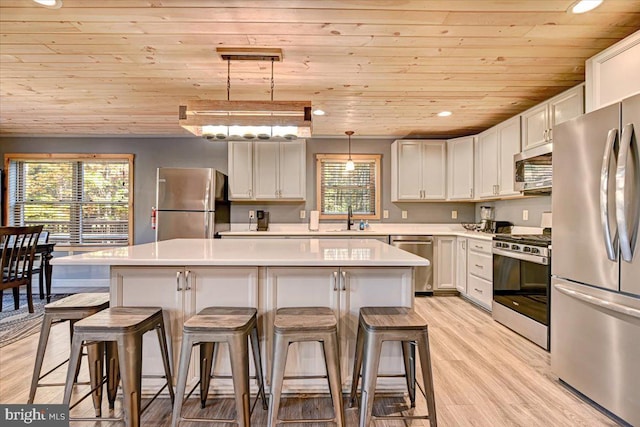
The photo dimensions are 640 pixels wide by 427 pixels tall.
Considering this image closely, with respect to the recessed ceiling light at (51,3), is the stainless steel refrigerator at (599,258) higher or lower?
lower

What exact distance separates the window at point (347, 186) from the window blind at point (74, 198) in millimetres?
2868

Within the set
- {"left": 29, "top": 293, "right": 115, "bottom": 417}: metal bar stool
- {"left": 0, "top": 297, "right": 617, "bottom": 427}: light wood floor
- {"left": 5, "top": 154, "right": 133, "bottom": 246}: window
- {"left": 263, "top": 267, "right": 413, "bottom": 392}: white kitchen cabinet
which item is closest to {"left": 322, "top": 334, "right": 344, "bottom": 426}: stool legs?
{"left": 0, "top": 297, "right": 617, "bottom": 427}: light wood floor

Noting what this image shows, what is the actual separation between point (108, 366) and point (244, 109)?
178 cm

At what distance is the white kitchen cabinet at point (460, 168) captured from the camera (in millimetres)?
4484

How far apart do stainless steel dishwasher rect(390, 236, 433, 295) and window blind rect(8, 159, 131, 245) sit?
3959mm

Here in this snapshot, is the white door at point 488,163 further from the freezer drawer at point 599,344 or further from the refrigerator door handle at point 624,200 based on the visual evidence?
the refrigerator door handle at point 624,200

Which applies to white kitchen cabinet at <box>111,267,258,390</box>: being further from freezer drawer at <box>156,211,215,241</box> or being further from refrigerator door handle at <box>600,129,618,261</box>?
freezer drawer at <box>156,211,215,241</box>

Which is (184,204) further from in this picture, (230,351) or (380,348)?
(380,348)

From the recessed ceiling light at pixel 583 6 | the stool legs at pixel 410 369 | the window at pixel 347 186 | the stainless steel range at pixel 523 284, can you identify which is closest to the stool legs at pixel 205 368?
the stool legs at pixel 410 369

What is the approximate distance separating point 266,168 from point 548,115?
10.7 feet

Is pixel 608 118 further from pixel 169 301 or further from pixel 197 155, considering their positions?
pixel 197 155

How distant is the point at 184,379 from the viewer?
1.55 m

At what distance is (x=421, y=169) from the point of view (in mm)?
4758

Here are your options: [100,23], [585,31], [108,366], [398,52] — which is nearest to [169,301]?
[108,366]
